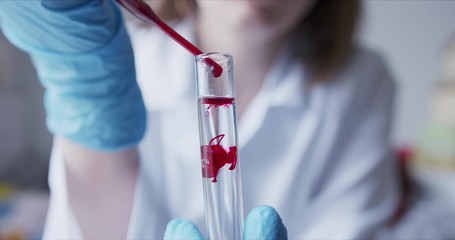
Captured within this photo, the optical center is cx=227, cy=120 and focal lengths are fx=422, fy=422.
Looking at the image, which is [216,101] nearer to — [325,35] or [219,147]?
[219,147]

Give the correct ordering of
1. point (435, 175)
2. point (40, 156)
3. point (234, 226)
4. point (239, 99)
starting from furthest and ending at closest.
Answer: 1. point (40, 156)
2. point (435, 175)
3. point (239, 99)
4. point (234, 226)

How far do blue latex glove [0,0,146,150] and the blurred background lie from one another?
0.38 metres

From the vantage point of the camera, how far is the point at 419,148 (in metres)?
1.19

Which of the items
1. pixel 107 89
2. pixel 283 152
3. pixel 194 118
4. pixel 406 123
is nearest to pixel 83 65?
pixel 107 89

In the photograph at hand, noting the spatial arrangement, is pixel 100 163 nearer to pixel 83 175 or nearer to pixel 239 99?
pixel 83 175

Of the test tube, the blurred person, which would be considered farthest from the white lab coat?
the test tube

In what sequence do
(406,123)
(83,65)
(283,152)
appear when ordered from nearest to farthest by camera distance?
(83,65)
(283,152)
(406,123)

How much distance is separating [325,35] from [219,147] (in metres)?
0.43

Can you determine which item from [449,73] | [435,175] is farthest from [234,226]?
[449,73]

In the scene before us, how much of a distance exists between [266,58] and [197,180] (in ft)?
0.68

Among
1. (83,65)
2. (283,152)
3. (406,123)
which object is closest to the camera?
(83,65)

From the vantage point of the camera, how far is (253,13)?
0.48 m

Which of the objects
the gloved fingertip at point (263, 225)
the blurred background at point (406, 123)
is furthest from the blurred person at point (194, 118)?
the blurred background at point (406, 123)

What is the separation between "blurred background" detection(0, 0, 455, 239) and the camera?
74 centimetres
